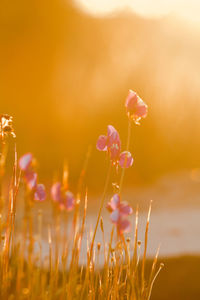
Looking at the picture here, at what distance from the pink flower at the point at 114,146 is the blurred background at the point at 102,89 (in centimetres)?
540

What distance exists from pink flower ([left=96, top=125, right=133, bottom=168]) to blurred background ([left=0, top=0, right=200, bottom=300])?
540 cm

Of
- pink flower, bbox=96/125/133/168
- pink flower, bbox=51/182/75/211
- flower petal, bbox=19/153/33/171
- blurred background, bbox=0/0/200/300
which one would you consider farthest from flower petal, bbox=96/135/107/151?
blurred background, bbox=0/0/200/300

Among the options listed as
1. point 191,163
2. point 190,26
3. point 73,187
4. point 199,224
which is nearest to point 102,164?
point 73,187

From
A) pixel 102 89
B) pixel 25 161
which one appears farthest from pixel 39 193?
pixel 102 89

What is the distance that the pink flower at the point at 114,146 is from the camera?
1896 millimetres

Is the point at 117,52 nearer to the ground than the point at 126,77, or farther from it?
farther from it

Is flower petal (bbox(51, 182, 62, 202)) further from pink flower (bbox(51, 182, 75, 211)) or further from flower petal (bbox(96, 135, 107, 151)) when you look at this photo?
flower petal (bbox(96, 135, 107, 151))

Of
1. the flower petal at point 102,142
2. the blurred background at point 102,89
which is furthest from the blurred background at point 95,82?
the flower petal at point 102,142

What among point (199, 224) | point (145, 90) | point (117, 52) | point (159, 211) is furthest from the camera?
point (117, 52)

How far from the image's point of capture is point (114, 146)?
6.22ft

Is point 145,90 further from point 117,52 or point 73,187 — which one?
point 73,187

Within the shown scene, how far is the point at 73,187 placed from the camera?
8258 millimetres

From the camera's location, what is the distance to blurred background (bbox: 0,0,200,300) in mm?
8281

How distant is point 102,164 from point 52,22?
3.03m
